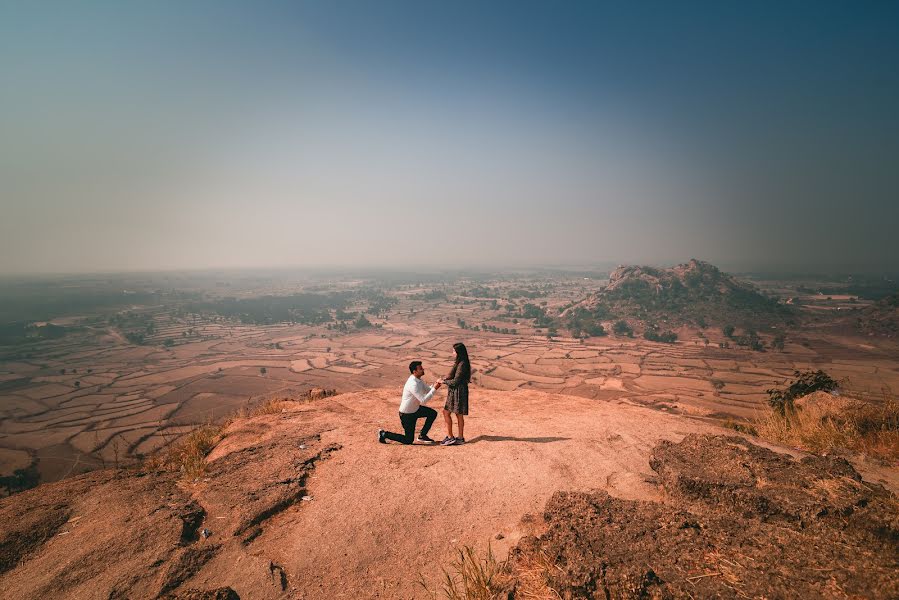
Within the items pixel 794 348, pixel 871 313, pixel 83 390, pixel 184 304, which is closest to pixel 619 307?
pixel 794 348

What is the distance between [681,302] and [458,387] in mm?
61351

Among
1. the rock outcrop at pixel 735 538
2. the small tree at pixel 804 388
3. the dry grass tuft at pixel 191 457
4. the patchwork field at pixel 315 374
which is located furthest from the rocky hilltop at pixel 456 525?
the small tree at pixel 804 388

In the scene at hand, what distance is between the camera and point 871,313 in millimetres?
43156

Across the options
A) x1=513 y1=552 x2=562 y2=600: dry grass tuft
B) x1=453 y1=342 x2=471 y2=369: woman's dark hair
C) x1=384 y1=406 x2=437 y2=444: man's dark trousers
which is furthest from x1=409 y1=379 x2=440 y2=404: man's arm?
x1=513 y1=552 x2=562 y2=600: dry grass tuft

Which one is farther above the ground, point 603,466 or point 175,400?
point 603,466

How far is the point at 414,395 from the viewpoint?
7.58 metres

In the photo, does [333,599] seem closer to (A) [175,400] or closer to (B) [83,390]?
(A) [175,400]

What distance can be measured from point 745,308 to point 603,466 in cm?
6302

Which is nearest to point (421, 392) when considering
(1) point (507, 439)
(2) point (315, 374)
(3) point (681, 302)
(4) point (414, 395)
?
(4) point (414, 395)

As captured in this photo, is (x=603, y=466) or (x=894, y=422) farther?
(x=894, y=422)

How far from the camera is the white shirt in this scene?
24.8 feet

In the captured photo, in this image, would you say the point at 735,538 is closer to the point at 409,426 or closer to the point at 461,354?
the point at 461,354

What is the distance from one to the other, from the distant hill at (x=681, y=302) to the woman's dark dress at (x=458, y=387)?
5474cm

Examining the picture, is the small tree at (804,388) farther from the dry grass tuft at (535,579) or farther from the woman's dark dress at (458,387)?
the dry grass tuft at (535,579)
